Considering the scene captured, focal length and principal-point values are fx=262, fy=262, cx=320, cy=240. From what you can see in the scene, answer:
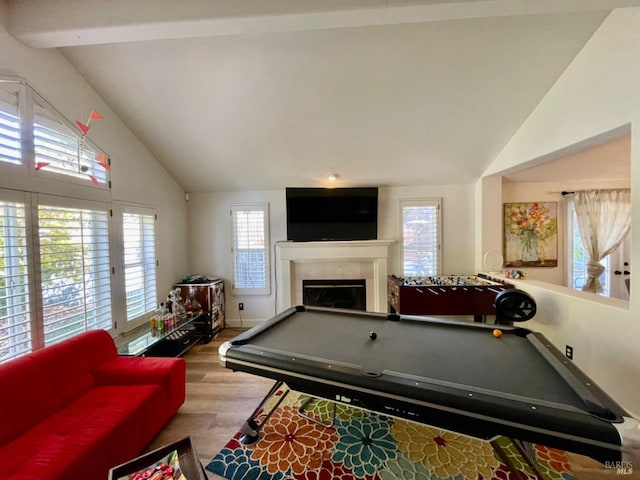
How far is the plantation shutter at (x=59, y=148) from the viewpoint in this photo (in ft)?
7.10

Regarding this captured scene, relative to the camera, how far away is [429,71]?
2.49 metres

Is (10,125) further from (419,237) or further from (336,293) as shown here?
(419,237)

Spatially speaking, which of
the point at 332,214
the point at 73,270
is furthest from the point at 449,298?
the point at 73,270

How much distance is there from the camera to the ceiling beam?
1612mm

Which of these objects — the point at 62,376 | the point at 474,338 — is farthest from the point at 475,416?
the point at 62,376

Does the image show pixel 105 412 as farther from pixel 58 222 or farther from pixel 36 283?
pixel 58 222

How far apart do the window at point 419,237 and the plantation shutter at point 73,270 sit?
3.95 metres

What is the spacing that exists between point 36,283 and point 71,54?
2088mm

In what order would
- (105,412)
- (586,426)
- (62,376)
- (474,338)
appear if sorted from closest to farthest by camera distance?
(586,426), (105,412), (62,376), (474,338)

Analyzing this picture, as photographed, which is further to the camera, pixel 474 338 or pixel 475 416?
pixel 474 338

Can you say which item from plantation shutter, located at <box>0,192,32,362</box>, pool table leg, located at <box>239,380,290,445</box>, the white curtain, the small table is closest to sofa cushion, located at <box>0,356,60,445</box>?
plantation shutter, located at <box>0,192,32,362</box>

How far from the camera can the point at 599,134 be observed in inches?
85.3

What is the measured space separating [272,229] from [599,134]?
Answer: 12.8 feet

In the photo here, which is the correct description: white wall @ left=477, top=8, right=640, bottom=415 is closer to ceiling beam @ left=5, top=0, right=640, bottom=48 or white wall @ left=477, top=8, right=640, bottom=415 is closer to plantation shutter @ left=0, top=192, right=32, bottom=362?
ceiling beam @ left=5, top=0, right=640, bottom=48
